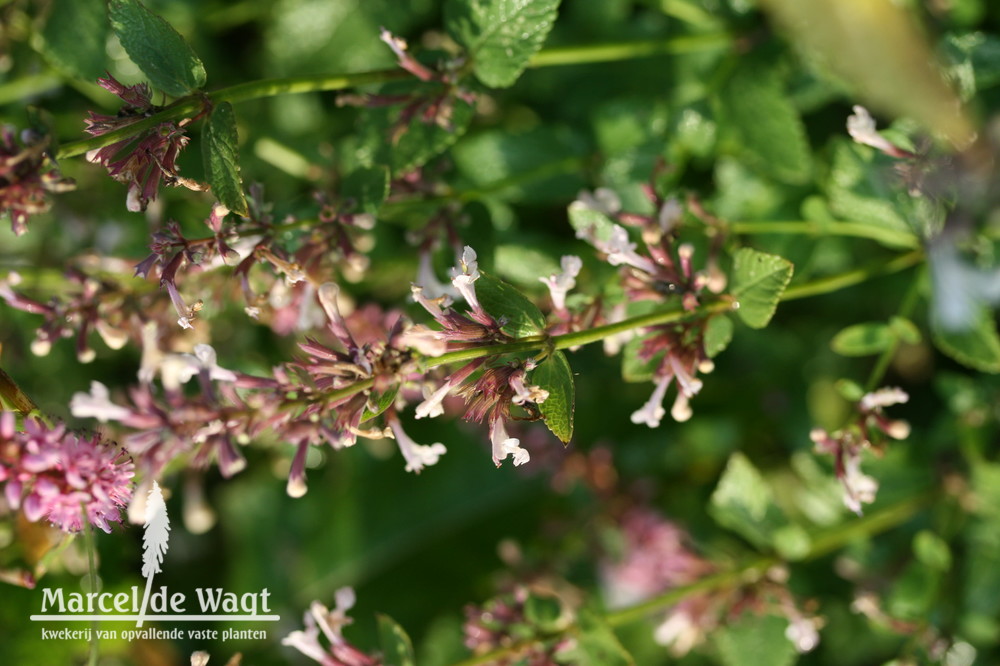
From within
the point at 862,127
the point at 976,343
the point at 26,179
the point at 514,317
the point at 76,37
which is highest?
the point at 76,37

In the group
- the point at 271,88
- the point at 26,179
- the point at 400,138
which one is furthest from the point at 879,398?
the point at 26,179

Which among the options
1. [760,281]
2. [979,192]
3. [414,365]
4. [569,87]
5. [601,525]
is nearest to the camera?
[414,365]

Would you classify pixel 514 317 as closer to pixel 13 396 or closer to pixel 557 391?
pixel 557 391

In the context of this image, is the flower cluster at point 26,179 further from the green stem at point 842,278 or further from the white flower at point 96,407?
the green stem at point 842,278

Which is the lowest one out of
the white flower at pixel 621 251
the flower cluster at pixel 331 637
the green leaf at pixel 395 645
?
the white flower at pixel 621 251

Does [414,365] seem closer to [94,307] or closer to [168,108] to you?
[168,108]

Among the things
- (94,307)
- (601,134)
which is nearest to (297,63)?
(601,134)

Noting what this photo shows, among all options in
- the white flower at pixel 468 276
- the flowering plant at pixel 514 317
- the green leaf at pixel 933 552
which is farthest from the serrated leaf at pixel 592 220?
the green leaf at pixel 933 552
